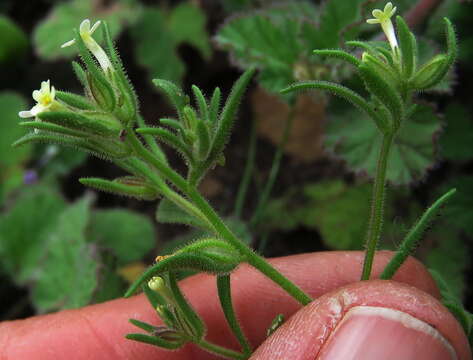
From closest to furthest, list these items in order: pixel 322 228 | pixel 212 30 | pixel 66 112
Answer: pixel 66 112, pixel 322 228, pixel 212 30

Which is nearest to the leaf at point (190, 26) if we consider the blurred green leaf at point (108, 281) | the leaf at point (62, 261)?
the leaf at point (62, 261)

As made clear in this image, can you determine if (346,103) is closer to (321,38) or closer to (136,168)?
(321,38)

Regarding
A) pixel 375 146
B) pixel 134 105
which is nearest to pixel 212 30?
pixel 375 146

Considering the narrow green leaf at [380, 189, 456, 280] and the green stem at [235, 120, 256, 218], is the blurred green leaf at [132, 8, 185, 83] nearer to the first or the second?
the green stem at [235, 120, 256, 218]

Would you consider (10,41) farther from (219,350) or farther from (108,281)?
(219,350)

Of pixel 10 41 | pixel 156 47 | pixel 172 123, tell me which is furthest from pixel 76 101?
pixel 10 41

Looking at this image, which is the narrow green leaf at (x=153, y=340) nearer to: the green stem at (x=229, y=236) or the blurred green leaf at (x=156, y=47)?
the green stem at (x=229, y=236)

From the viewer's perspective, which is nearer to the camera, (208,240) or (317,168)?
(208,240)
